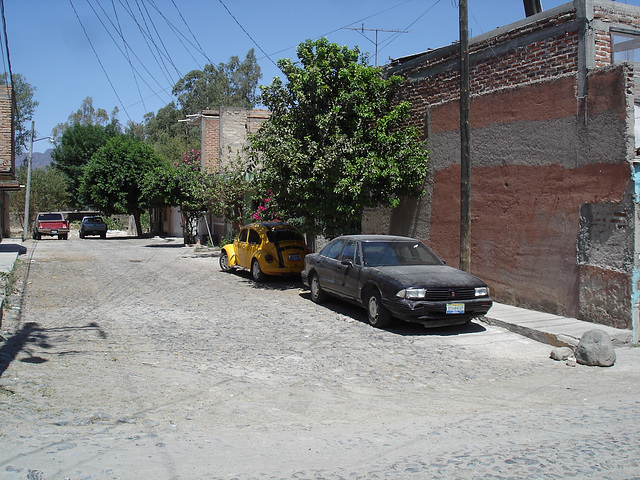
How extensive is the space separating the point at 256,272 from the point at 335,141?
4.86 metres

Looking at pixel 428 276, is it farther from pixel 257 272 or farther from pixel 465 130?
pixel 257 272

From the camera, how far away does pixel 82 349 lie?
26.3ft

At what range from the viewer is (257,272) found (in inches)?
631

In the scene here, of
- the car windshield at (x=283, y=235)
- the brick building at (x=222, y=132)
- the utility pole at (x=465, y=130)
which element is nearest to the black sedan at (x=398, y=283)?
the utility pole at (x=465, y=130)

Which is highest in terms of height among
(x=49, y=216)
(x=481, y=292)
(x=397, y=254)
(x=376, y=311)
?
(x=49, y=216)

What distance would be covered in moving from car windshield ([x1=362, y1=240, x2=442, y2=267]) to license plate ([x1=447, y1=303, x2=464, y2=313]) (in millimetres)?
1607

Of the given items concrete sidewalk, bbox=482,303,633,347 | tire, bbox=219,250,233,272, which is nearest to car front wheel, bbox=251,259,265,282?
tire, bbox=219,250,233,272

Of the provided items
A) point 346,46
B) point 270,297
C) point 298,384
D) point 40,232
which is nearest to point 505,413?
point 298,384

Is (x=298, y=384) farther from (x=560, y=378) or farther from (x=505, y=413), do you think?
(x=560, y=378)

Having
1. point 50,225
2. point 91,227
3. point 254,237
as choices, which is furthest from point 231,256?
point 91,227

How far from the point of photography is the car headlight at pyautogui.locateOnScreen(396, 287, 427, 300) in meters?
9.15

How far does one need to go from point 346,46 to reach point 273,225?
208 inches

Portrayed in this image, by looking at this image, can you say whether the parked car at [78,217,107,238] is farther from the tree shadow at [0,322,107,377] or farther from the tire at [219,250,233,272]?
the tree shadow at [0,322,107,377]

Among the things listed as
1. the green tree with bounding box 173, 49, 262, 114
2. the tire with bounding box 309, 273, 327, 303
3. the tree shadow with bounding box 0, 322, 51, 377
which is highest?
the green tree with bounding box 173, 49, 262, 114
